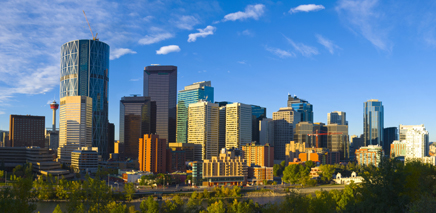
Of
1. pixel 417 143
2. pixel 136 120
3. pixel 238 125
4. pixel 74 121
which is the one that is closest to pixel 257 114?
pixel 238 125

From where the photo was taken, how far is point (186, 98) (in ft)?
559

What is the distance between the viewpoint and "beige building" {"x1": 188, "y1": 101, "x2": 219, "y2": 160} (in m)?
132

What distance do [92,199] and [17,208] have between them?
508cm

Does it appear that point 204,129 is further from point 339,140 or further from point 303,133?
point 339,140

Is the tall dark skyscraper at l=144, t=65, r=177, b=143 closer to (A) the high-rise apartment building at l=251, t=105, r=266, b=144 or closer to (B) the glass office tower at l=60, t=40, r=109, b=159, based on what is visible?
(B) the glass office tower at l=60, t=40, r=109, b=159

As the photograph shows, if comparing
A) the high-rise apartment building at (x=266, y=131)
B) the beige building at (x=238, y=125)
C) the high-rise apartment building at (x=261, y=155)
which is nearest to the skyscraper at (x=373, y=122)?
the high-rise apartment building at (x=266, y=131)

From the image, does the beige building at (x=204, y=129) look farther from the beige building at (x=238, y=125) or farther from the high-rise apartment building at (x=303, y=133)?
the high-rise apartment building at (x=303, y=133)

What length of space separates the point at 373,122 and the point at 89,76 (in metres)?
143

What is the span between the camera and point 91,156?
106m

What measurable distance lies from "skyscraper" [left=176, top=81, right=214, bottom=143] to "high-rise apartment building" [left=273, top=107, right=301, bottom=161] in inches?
1338

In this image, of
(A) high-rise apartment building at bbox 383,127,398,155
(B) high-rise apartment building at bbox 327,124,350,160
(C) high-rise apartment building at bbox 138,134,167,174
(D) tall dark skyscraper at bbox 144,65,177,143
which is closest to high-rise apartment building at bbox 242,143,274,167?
(C) high-rise apartment building at bbox 138,134,167,174

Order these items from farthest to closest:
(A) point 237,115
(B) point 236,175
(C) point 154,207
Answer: (A) point 237,115
(B) point 236,175
(C) point 154,207

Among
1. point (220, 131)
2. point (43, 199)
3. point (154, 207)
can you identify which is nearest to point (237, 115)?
point (220, 131)

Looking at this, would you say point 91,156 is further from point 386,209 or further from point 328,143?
point 328,143
